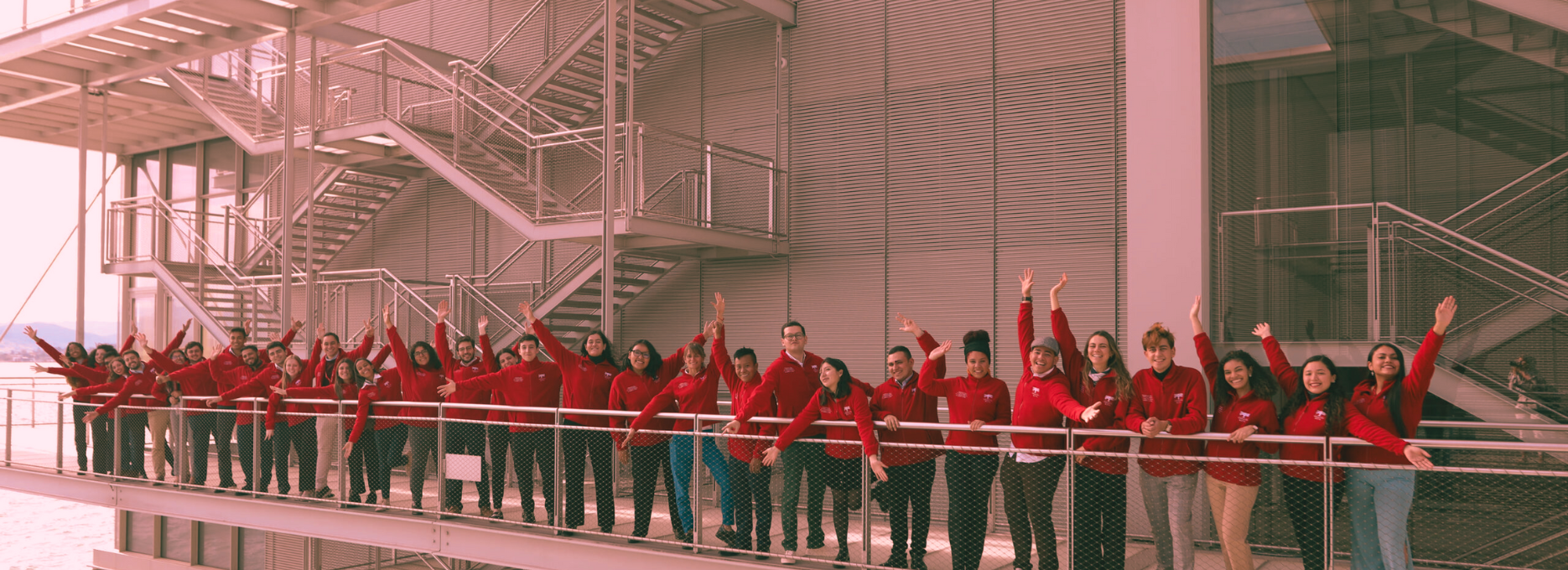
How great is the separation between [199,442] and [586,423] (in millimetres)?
5672

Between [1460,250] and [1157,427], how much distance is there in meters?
3.81

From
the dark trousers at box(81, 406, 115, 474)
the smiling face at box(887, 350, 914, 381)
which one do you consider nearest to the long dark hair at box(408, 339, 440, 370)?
the smiling face at box(887, 350, 914, 381)

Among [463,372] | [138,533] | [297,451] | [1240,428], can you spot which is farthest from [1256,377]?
[138,533]

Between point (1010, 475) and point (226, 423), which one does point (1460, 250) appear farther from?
point (226, 423)

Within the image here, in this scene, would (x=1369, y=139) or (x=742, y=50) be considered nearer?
(x=1369, y=139)

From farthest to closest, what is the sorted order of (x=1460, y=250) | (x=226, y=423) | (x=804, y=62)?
(x=804, y=62) < (x=226, y=423) < (x=1460, y=250)

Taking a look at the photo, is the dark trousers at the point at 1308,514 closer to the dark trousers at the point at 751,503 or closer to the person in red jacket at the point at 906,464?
the person in red jacket at the point at 906,464

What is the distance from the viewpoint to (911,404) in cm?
756

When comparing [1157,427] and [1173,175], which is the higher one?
[1173,175]

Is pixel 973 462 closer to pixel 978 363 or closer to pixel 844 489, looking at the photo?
pixel 978 363

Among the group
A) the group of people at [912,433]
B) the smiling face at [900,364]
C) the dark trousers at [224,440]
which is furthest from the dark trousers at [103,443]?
the smiling face at [900,364]

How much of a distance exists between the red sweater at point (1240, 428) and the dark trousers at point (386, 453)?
7355 millimetres

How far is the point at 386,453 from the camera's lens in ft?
33.3

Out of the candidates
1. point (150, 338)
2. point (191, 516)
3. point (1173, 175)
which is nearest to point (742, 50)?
point (1173, 175)
